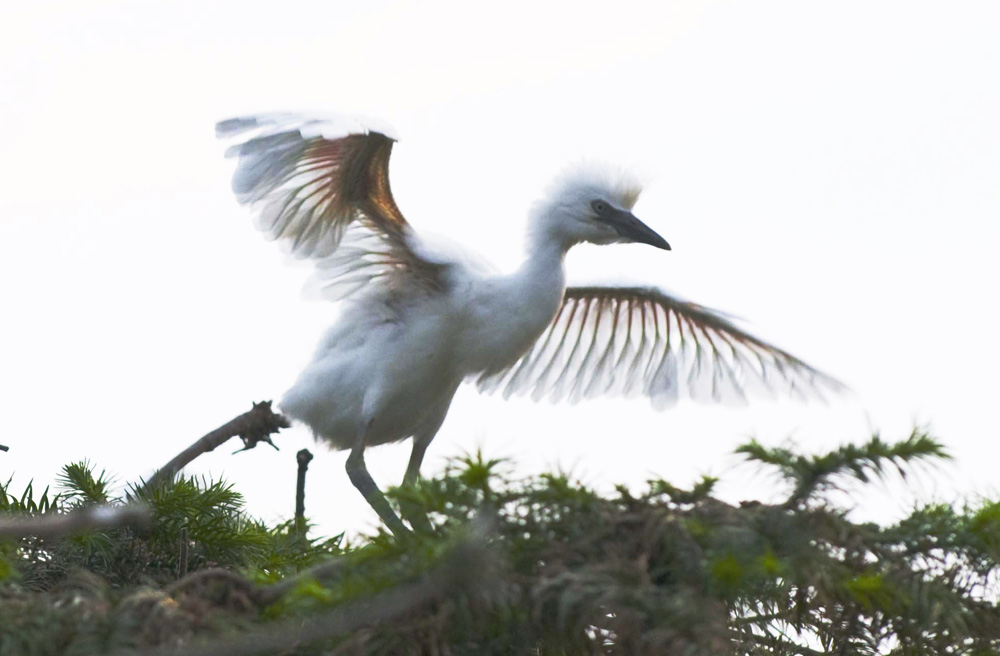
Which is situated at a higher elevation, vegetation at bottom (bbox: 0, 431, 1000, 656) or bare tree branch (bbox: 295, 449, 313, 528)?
bare tree branch (bbox: 295, 449, 313, 528)

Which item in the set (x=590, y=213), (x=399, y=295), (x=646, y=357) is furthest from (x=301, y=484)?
(x=646, y=357)

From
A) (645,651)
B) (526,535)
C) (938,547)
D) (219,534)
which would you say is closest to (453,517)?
(526,535)

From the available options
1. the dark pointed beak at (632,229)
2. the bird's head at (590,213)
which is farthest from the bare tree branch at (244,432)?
the dark pointed beak at (632,229)

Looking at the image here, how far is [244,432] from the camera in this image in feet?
14.6

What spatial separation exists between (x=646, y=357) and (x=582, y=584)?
364cm

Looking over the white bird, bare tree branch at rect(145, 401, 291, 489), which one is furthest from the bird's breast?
bare tree branch at rect(145, 401, 291, 489)

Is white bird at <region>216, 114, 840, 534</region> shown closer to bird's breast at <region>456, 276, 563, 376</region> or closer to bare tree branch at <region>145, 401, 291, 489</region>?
bird's breast at <region>456, 276, 563, 376</region>

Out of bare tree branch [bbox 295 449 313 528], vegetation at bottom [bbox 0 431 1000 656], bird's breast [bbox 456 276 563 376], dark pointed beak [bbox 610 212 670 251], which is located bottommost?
vegetation at bottom [bbox 0 431 1000 656]

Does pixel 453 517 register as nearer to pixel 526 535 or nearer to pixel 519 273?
pixel 526 535

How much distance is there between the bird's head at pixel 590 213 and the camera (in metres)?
4.77

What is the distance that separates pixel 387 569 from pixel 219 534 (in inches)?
60.5

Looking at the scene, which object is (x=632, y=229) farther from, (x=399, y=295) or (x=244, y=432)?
(x=244, y=432)

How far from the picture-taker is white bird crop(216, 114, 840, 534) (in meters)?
4.52

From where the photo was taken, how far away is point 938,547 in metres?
2.43
